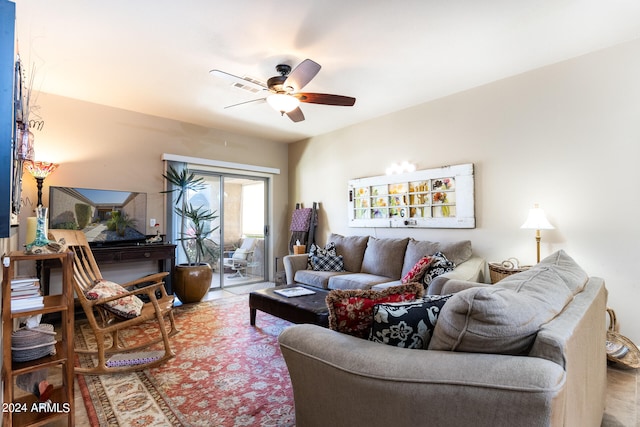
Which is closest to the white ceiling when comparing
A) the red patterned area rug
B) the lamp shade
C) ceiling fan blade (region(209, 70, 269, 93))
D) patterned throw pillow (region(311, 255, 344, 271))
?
ceiling fan blade (region(209, 70, 269, 93))

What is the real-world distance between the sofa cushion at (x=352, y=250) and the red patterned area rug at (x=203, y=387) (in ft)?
5.12

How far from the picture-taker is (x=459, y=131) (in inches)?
151

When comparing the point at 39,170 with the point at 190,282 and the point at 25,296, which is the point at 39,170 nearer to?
the point at 190,282

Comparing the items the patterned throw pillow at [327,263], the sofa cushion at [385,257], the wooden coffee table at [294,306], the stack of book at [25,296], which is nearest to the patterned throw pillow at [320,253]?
the patterned throw pillow at [327,263]

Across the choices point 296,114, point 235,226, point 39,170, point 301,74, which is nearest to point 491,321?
point 301,74

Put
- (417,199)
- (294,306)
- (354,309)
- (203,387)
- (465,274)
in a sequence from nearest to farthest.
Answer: (354,309) < (203,387) < (294,306) < (465,274) < (417,199)

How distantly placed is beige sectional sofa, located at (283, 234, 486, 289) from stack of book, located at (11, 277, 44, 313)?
2696mm

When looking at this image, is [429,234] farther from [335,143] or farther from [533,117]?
[335,143]

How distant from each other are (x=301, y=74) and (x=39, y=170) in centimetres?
318

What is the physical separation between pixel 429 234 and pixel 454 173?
0.82 m

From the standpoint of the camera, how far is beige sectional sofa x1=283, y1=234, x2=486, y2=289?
3447 mm

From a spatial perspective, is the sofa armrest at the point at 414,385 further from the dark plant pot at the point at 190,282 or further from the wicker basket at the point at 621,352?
the dark plant pot at the point at 190,282

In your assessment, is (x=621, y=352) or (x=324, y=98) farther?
(x=324, y=98)

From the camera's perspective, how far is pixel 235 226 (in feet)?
18.5
